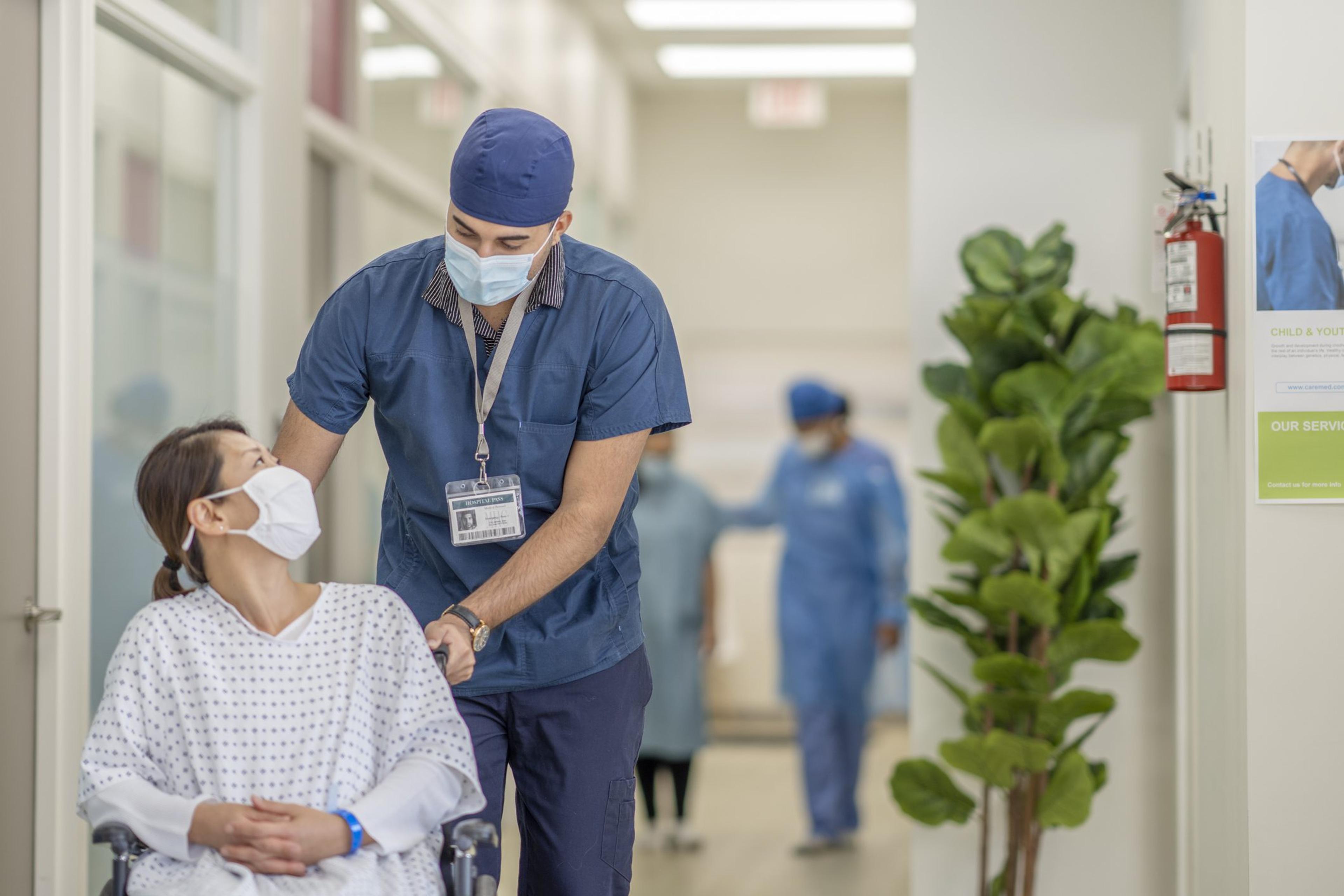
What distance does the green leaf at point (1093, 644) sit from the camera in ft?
9.55

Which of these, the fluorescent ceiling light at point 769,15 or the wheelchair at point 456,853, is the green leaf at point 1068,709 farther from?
the fluorescent ceiling light at point 769,15

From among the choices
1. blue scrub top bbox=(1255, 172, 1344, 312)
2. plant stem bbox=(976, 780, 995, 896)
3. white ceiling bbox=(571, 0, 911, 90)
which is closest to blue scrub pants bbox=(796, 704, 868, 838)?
plant stem bbox=(976, 780, 995, 896)

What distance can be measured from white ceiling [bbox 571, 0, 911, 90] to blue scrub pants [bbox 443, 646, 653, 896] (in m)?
4.73

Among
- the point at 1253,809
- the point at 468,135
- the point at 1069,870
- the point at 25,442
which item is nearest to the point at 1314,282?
the point at 1253,809

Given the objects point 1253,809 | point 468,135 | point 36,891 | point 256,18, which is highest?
point 256,18

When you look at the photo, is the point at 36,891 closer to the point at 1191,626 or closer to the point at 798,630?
the point at 1191,626

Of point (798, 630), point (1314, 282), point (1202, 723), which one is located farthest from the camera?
point (798, 630)

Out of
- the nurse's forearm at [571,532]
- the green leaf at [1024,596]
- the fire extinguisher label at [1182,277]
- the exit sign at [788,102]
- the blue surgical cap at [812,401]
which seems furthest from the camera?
the exit sign at [788,102]

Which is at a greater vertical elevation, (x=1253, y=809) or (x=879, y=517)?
(x=879, y=517)

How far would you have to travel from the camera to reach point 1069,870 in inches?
131

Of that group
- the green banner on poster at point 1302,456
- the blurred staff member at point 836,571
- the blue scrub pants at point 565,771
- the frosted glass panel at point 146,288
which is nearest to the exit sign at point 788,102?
the blurred staff member at point 836,571

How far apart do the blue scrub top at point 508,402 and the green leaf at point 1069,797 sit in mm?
1468

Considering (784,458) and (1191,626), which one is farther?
(784,458)

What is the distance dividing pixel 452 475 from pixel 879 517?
350 centimetres
